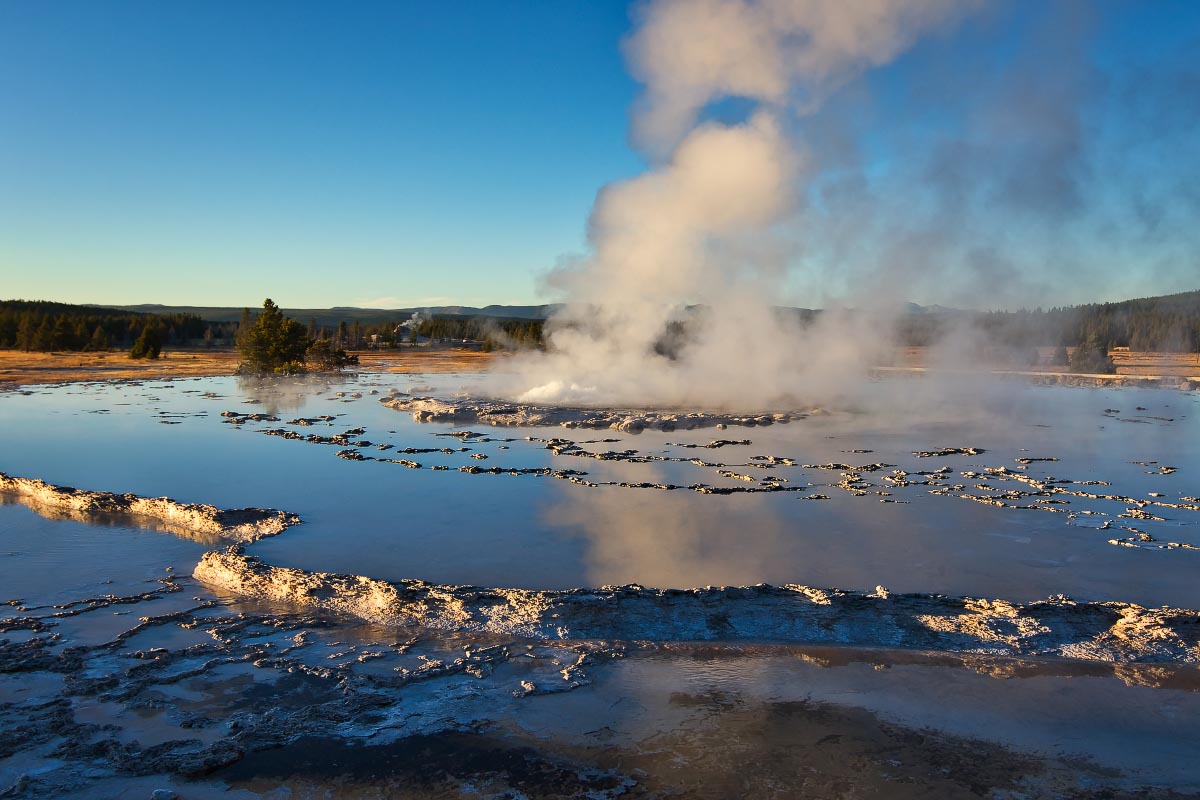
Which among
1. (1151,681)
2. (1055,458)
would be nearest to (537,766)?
(1151,681)

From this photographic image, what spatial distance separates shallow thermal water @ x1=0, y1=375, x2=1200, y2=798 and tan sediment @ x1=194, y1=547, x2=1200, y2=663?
199 mm

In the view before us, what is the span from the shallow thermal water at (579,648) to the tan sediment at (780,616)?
20cm

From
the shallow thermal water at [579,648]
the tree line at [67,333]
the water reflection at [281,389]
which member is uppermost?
the tree line at [67,333]

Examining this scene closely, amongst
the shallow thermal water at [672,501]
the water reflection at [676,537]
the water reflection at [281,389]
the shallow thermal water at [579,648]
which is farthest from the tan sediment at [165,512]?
the water reflection at [281,389]

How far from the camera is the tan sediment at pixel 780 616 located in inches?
267

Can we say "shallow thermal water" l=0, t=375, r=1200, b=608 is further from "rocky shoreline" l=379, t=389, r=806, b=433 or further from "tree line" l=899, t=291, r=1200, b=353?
"tree line" l=899, t=291, r=1200, b=353

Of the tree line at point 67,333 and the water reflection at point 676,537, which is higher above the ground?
the tree line at point 67,333

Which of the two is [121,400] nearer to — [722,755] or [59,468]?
[59,468]

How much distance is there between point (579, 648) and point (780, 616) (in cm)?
191

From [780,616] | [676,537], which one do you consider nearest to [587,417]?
[676,537]

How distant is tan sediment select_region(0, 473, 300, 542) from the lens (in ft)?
33.1

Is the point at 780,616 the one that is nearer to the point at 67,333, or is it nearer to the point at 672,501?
the point at 672,501

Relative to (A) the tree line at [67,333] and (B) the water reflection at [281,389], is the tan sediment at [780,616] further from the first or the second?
(A) the tree line at [67,333]

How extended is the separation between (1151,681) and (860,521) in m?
4.81
